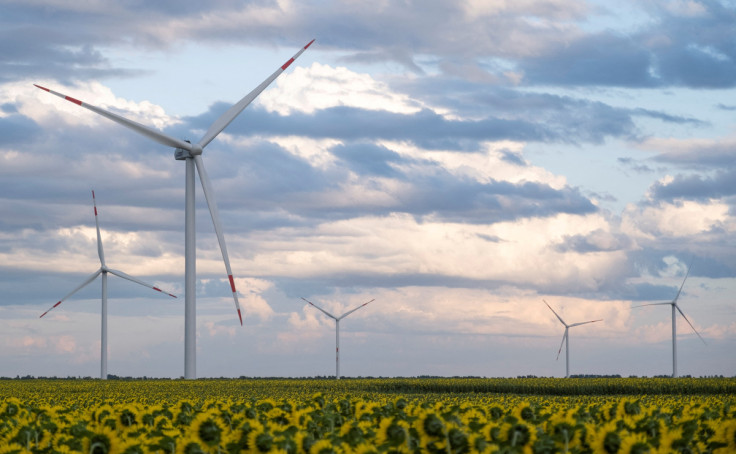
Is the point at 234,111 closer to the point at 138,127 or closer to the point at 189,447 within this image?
the point at 138,127

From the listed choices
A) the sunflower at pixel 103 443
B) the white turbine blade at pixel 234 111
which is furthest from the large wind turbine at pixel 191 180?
the sunflower at pixel 103 443

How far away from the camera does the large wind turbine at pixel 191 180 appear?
68188 mm

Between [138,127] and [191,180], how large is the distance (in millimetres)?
7560

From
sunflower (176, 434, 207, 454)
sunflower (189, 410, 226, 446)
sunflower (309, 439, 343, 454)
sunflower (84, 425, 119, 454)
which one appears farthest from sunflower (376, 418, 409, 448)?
sunflower (84, 425, 119, 454)

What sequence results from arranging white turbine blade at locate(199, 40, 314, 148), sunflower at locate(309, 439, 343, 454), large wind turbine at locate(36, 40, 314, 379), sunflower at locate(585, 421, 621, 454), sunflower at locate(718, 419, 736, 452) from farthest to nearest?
white turbine blade at locate(199, 40, 314, 148), large wind turbine at locate(36, 40, 314, 379), sunflower at locate(718, 419, 736, 452), sunflower at locate(585, 421, 621, 454), sunflower at locate(309, 439, 343, 454)

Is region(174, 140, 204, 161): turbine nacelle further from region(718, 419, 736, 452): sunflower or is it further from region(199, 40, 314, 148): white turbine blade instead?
region(718, 419, 736, 452): sunflower

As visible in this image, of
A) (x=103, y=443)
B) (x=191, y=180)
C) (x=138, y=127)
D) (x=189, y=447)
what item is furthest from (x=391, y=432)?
(x=191, y=180)

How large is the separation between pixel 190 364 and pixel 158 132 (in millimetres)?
20871

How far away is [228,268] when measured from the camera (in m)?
67.4

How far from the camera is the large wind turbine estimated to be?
224 feet

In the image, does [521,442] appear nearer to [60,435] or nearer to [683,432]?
[683,432]

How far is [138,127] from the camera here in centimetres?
6962

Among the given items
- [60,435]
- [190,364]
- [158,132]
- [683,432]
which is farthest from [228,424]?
[190,364]

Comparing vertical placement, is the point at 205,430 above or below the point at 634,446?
below
